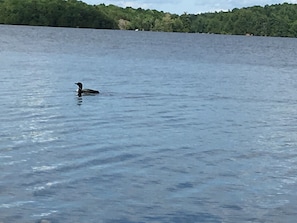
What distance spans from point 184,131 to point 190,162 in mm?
5221

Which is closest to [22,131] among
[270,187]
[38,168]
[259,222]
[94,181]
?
[38,168]

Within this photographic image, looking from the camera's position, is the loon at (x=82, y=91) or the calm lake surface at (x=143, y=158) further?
the loon at (x=82, y=91)

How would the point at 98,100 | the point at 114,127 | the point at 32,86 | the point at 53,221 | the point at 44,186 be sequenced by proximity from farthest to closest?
1. the point at 32,86
2. the point at 98,100
3. the point at 114,127
4. the point at 44,186
5. the point at 53,221

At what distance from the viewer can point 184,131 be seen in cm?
2350

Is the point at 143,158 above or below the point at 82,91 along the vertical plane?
above

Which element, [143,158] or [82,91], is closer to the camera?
[143,158]

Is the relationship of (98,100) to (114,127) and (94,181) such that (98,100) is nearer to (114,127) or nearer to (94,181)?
(114,127)

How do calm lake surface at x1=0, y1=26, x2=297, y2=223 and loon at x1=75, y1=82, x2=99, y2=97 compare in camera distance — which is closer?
calm lake surface at x1=0, y1=26, x2=297, y2=223

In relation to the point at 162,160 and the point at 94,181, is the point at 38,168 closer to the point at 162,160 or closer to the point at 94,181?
the point at 94,181

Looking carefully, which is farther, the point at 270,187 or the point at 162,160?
the point at 162,160

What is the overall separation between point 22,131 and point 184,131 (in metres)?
5.77

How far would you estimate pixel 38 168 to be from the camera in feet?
54.9

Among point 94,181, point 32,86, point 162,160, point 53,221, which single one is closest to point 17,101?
point 32,86

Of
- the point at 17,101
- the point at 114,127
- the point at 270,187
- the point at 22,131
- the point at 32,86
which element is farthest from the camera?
the point at 32,86
